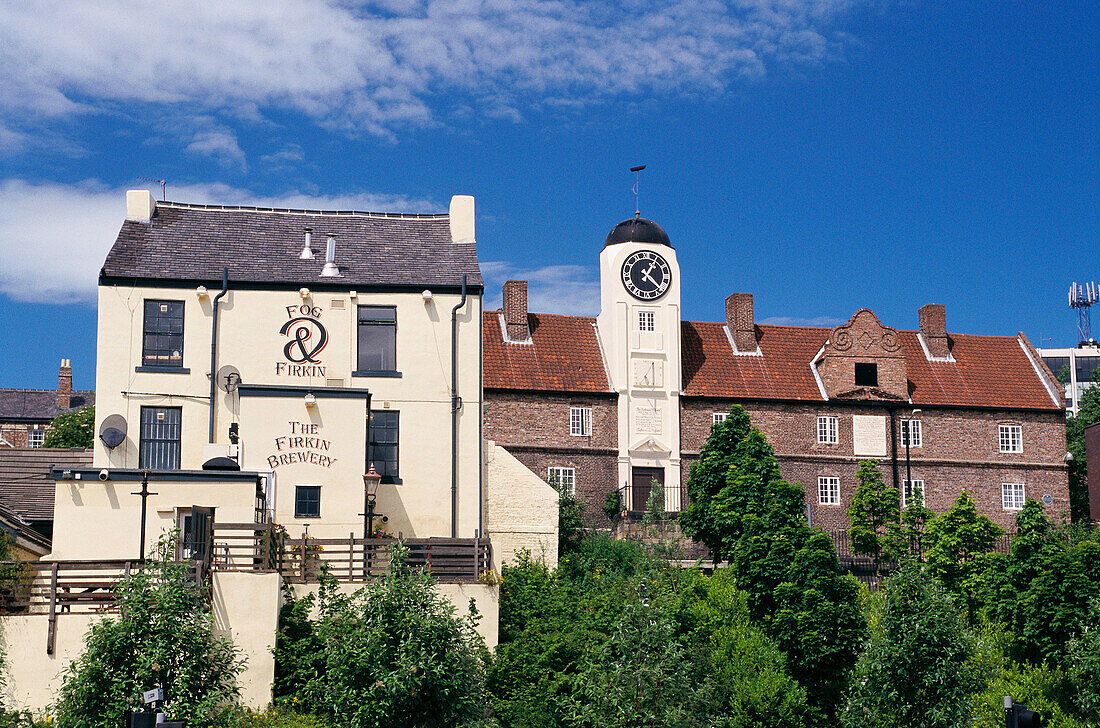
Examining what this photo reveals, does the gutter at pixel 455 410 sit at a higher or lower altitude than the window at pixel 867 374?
lower

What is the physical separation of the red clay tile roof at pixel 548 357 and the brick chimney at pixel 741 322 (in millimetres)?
6196

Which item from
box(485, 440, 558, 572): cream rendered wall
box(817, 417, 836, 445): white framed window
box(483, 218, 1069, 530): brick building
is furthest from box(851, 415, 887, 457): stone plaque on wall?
box(485, 440, 558, 572): cream rendered wall

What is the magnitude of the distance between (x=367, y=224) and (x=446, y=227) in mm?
2428

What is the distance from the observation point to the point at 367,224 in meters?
37.3

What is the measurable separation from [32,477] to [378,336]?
1109 centimetres

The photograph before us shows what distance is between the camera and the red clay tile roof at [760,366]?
48.2 m

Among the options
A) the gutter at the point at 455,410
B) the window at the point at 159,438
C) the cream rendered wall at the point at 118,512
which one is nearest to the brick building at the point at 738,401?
the gutter at the point at 455,410

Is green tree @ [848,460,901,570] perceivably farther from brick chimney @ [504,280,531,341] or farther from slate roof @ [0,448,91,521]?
slate roof @ [0,448,91,521]

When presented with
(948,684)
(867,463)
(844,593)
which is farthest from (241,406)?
(867,463)

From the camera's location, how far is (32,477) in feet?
117

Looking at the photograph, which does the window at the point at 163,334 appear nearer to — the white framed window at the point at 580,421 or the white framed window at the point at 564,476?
the white framed window at the point at 564,476

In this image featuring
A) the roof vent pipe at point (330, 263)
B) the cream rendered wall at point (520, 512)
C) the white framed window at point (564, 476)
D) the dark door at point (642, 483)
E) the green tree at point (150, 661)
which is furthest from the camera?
the dark door at point (642, 483)

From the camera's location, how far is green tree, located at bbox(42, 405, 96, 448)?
63.0m

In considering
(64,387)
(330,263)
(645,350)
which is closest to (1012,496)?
(645,350)
